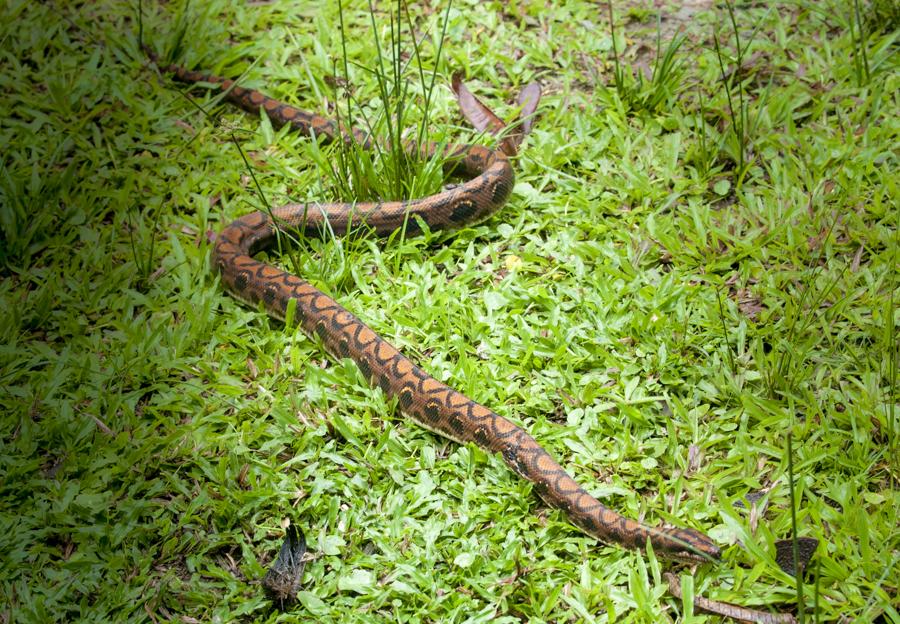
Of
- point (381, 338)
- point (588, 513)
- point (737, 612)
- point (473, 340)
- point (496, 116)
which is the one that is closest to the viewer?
point (737, 612)

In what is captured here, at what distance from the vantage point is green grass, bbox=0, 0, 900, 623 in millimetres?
3879

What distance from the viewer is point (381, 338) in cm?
480

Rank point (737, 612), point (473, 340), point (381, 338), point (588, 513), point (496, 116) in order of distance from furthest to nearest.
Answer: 1. point (496, 116)
2. point (473, 340)
3. point (381, 338)
4. point (588, 513)
5. point (737, 612)

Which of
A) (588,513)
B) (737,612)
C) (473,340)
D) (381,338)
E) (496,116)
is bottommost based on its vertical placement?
(737,612)

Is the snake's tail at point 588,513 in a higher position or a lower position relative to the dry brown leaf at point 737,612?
higher

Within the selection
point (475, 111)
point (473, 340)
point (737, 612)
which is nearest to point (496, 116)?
point (475, 111)

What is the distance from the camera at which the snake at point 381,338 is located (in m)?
3.94

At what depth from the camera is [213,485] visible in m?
4.27

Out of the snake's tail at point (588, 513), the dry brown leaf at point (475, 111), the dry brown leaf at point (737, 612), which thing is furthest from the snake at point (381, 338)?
the dry brown leaf at point (475, 111)

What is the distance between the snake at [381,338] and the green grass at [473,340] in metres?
0.10

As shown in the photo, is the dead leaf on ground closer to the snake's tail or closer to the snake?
the snake

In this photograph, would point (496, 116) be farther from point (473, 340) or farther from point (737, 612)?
point (737, 612)

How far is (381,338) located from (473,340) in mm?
544

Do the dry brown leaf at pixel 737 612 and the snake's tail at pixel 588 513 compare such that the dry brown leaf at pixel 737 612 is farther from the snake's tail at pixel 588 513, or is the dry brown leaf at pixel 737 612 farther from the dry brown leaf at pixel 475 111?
the dry brown leaf at pixel 475 111
